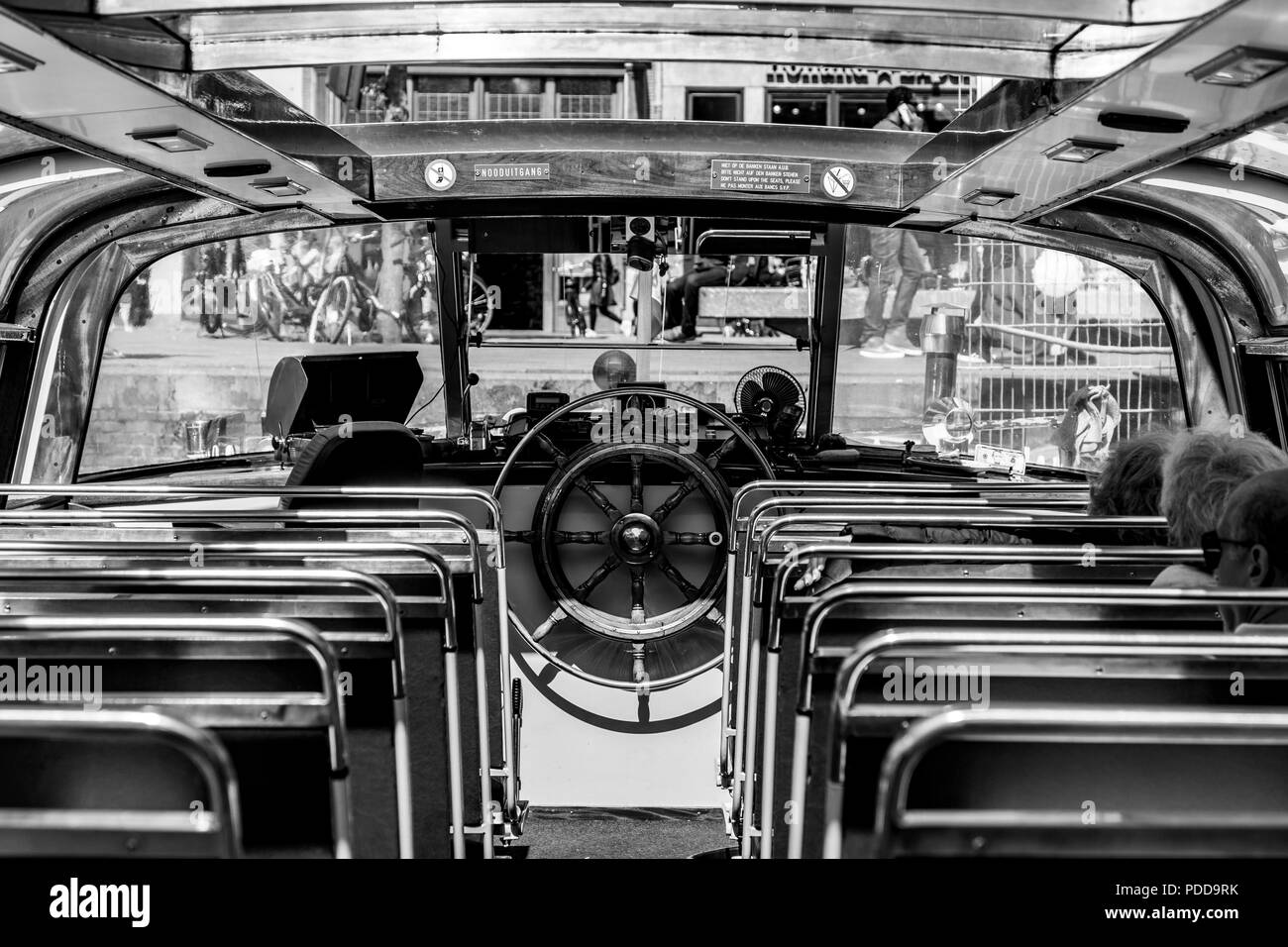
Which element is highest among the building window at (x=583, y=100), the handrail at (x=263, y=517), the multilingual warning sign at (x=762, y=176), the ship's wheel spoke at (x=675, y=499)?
the building window at (x=583, y=100)

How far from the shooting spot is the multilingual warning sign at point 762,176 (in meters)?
3.41

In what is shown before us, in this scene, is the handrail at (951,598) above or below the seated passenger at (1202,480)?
below

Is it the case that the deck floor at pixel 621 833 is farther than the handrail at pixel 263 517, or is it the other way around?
the deck floor at pixel 621 833

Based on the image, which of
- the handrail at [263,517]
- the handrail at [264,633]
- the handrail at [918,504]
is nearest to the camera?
the handrail at [264,633]

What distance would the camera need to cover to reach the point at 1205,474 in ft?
Result: 7.15

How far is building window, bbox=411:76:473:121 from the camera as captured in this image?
34.6 ft

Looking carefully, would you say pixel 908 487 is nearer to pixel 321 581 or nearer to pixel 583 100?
pixel 321 581

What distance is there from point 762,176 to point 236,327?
195 centimetres

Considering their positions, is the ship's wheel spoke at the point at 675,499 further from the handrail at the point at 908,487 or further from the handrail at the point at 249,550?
the handrail at the point at 249,550

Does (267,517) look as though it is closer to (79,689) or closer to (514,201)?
(79,689)

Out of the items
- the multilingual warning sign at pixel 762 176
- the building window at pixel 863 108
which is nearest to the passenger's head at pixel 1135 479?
the multilingual warning sign at pixel 762 176

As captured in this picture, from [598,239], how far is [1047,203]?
5.27 ft

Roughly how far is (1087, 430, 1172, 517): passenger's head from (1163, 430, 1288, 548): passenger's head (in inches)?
13.2

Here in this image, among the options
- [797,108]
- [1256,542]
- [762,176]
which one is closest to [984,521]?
[1256,542]
